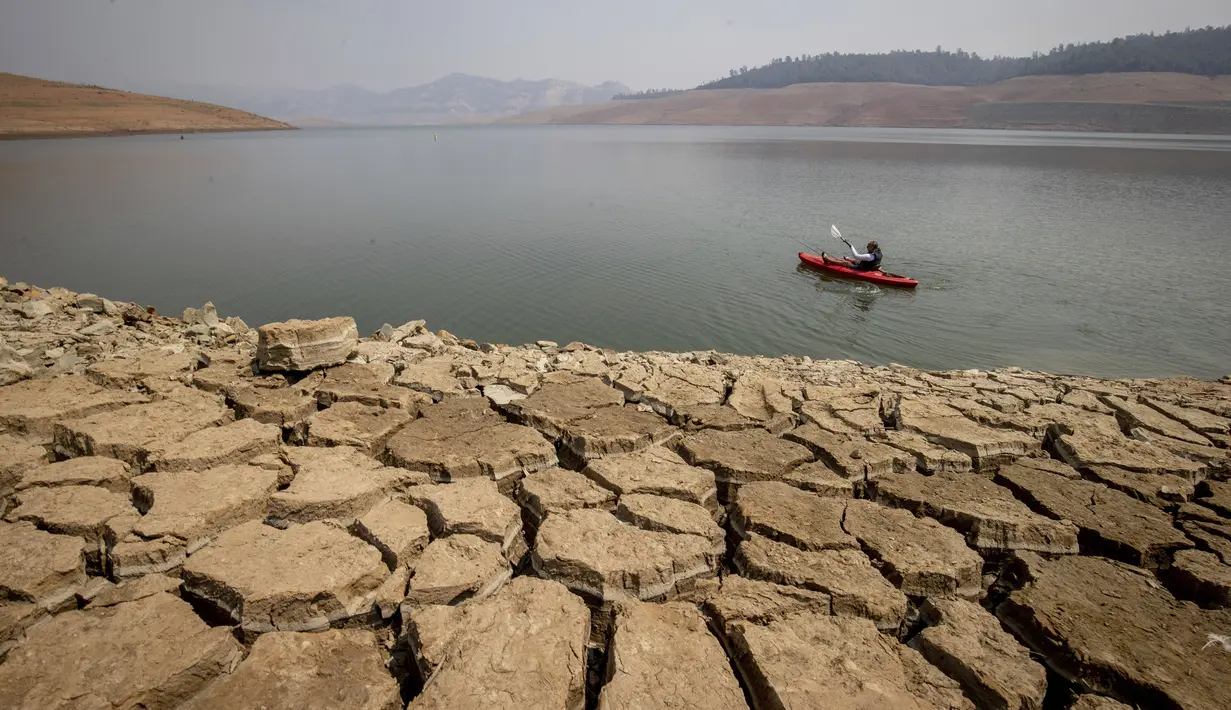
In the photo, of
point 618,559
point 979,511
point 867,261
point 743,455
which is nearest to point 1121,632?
point 979,511

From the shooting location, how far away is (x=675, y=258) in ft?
48.7

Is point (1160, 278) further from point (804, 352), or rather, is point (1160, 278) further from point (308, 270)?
point (308, 270)

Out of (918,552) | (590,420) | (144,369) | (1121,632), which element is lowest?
(1121,632)

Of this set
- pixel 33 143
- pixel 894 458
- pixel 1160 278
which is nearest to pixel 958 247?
pixel 1160 278

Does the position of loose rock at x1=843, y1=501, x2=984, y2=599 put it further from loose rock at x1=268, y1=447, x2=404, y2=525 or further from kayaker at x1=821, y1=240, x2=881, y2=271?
kayaker at x1=821, y1=240, x2=881, y2=271

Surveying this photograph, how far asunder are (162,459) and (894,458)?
507cm

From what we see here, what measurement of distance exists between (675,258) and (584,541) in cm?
1224

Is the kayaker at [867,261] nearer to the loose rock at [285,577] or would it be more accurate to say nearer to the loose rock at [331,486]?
the loose rock at [331,486]

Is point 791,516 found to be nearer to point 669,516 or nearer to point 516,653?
point 669,516

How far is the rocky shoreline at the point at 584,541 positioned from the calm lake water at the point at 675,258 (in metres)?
5.05

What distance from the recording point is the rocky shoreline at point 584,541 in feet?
8.33

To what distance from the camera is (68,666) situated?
96.7 inches

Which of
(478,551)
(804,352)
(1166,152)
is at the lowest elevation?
(804,352)

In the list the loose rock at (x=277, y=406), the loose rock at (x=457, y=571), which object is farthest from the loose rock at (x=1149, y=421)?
the loose rock at (x=277, y=406)
